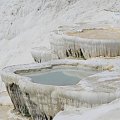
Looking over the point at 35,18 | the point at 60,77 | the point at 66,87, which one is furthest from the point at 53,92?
the point at 35,18

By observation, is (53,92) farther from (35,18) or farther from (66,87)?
(35,18)

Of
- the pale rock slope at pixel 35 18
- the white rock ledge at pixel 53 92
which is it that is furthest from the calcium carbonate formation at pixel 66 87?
the pale rock slope at pixel 35 18

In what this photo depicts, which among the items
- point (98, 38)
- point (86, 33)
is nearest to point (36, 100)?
point (98, 38)

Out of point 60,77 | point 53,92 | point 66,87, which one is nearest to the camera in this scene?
point 66,87

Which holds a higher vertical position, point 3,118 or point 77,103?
point 77,103

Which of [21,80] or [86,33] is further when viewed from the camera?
[86,33]

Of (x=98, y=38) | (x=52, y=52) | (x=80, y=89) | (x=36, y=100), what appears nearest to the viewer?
(x=80, y=89)

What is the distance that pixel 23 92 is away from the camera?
848 centimetres

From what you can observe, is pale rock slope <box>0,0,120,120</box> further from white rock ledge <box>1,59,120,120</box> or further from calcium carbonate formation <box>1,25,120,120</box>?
white rock ledge <box>1,59,120,120</box>

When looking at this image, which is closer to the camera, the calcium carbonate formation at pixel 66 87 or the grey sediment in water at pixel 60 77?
the calcium carbonate formation at pixel 66 87

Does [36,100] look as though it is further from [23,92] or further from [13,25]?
[13,25]

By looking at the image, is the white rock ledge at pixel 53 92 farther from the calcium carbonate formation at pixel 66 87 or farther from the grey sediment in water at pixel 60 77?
the grey sediment in water at pixel 60 77

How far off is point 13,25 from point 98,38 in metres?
10.6

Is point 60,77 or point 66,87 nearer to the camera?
point 66,87
